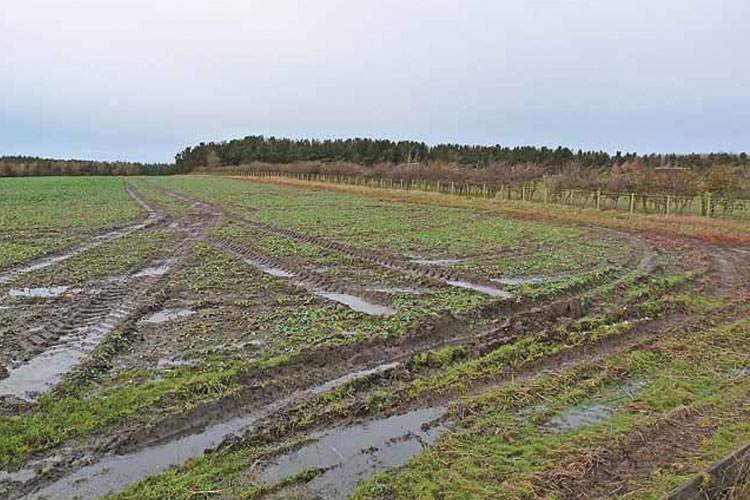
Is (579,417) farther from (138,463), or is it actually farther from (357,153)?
(357,153)

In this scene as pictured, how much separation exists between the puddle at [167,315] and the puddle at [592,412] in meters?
6.36

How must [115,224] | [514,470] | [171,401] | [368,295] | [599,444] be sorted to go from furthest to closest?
1. [115,224]
2. [368,295]
3. [171,401]
4. [599,444]
5. [514,470]

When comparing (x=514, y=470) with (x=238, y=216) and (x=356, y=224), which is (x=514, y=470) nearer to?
(x=356, y=224)

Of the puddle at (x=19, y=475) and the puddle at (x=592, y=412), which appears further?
the puddle at (x=592, y=412)

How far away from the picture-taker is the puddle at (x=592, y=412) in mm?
5348

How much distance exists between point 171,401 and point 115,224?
61.6ft

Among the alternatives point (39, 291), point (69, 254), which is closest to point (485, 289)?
point (39, 291)

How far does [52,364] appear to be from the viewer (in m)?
6.88

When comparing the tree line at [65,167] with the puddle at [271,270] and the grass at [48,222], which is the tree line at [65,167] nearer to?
the grass at [48,222]

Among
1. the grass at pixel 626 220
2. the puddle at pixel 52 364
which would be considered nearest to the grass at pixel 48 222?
the puddle at pixel 52 364

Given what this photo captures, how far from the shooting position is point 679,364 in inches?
272

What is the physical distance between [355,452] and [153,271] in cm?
962

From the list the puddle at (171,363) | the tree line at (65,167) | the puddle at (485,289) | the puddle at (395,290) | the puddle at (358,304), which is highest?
the tree line at (65,167)

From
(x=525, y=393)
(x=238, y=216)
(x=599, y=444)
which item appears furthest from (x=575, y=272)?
(x=238, y=216)
